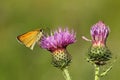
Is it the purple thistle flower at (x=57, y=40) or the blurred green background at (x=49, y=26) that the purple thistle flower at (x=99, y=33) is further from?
the blurred green background at (x=49, y=26)

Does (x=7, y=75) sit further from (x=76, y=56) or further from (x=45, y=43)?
(x=45, y=43)

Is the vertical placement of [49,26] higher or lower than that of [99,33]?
lower

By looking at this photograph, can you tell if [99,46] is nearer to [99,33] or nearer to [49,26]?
[99,33]

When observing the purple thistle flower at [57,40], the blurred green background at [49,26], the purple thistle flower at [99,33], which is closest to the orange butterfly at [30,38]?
the purple thistle flower at [57,40]

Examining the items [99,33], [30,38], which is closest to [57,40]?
[30,38]

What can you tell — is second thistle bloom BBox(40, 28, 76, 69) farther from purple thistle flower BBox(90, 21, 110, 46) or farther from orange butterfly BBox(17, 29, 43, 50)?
purple thistle flower BBox(90, 21, 110, 46)

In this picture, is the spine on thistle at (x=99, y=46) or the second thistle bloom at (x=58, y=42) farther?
the second thistle bloom at (x=58, y=42)

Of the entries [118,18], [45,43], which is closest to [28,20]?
[118,18]

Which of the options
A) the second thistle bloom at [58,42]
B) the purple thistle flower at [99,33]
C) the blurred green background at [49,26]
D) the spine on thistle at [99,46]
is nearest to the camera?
the spine on thistle at [99,46]
